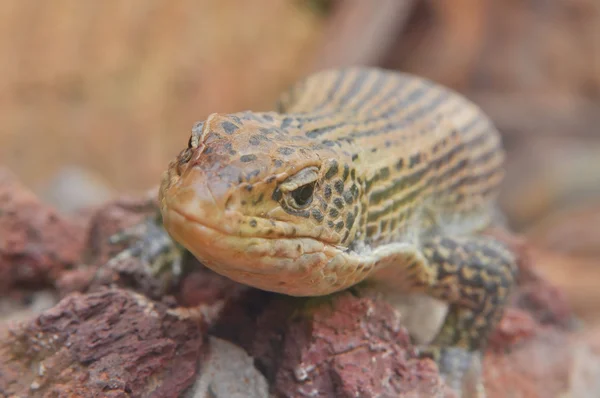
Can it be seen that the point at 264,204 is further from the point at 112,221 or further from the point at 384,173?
the point at 112,221

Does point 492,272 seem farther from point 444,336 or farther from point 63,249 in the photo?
point 63,249

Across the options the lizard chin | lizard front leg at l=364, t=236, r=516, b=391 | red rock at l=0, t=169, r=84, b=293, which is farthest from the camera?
red rock at l=0, t=169, r=84, b=293

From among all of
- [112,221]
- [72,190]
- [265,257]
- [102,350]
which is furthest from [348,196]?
[72,190]

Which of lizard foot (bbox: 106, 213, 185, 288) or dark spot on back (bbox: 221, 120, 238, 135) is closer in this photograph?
dark spot on back (bbox: 221, 120, 238, 135)

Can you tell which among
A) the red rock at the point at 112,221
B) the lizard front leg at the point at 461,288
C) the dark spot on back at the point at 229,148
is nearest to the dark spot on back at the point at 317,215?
the dark spot on back at the point at 229,148

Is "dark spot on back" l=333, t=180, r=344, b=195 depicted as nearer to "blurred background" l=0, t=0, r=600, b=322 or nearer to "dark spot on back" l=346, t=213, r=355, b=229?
"dark spot on back" l=346, t=213, r=355, b=229

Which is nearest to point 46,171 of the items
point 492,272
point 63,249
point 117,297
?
point 63,249

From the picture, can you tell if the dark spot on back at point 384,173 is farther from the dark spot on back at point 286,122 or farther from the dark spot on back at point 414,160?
the dark spot on back at point 286,122

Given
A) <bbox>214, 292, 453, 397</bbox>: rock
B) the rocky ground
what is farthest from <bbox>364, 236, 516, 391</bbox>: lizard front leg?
<bbox>214, 292, 453, 397</bbox>: rock
